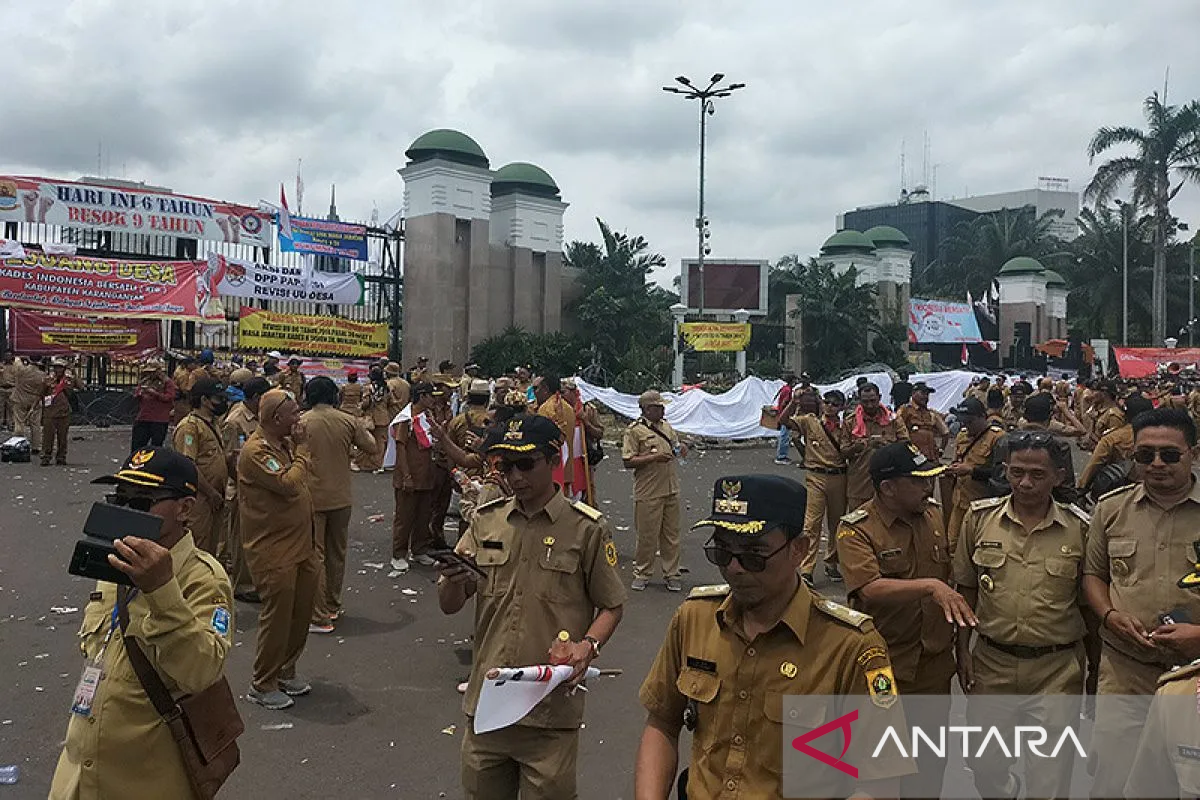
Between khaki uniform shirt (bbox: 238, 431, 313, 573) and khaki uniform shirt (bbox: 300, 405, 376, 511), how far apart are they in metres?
1.27

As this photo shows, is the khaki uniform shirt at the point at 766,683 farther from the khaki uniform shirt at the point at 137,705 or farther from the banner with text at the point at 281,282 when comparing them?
the banner with text at the point at 281,282

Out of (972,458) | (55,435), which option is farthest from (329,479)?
(55,435)

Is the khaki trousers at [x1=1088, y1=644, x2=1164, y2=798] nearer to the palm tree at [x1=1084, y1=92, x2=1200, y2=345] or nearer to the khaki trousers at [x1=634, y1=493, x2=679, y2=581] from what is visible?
the khaki trousers at [x1=634, y1=493, x2=679, y2=581]

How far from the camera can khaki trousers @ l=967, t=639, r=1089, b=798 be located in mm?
3537

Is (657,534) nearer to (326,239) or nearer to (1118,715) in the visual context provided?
(1118,715)

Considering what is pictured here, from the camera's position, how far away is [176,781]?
2.56 meters

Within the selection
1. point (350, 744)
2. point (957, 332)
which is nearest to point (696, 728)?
point (350, 744)

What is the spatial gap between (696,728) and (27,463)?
619 inches

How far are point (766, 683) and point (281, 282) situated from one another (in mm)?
22124

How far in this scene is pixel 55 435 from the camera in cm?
1438

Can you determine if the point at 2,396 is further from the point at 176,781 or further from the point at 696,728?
the point at 696,728

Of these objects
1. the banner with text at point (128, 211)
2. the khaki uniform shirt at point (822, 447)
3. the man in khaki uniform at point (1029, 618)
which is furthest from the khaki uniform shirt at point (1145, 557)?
the banner with text at point (128, 211)

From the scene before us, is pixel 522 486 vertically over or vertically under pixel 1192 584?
over

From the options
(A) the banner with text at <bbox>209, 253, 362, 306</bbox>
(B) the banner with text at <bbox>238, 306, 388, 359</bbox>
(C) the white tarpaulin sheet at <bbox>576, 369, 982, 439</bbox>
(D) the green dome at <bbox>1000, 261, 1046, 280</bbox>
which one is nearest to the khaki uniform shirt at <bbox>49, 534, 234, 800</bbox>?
(C) the white tarpaulin sheet at <bbox>576, 369, 982, 439</bbox>
